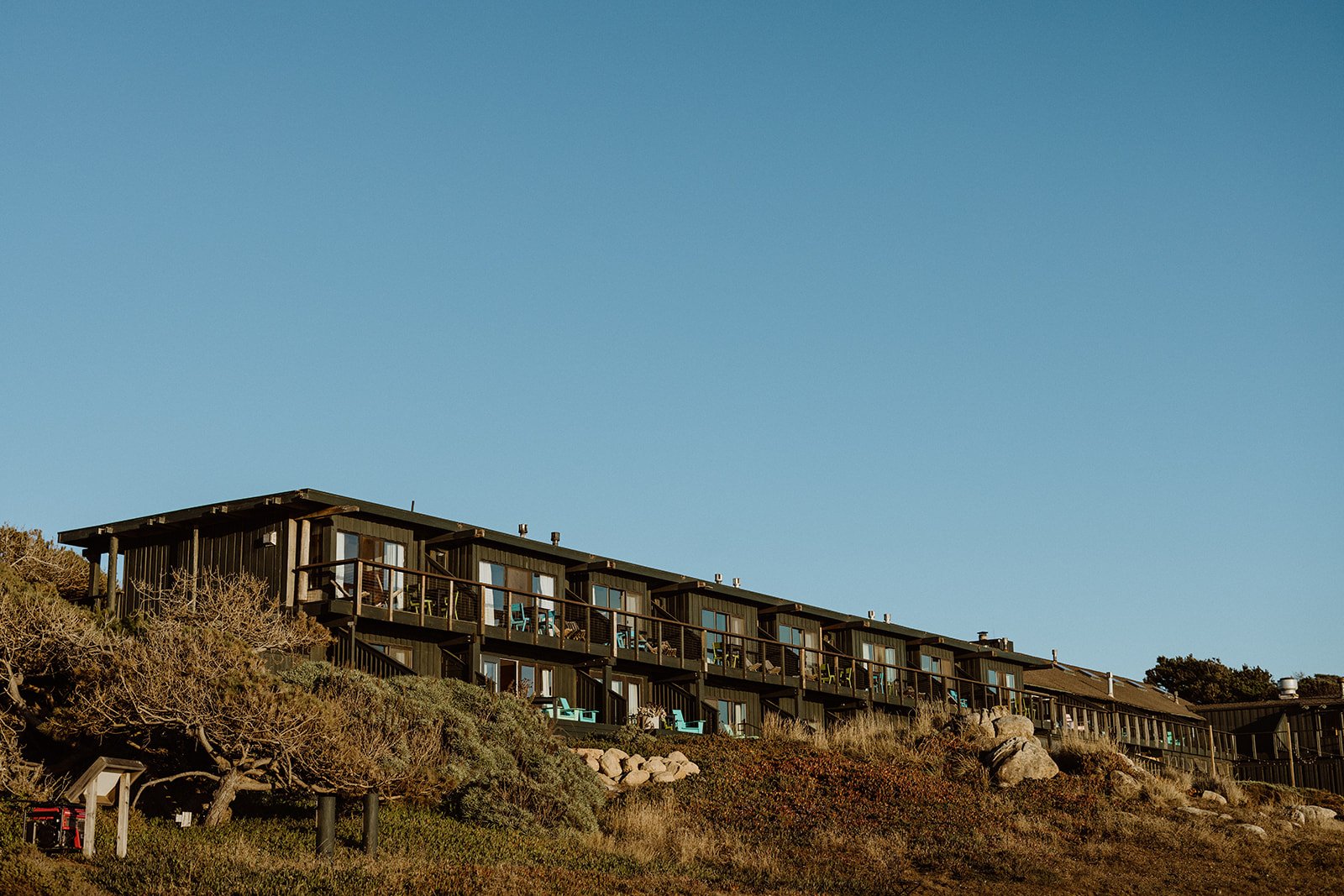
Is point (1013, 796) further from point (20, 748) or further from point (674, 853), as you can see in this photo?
point (20, 748)

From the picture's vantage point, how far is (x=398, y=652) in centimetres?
3450

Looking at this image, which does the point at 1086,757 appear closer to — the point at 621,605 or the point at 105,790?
the point at 621,605

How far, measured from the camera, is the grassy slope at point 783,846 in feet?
63.2

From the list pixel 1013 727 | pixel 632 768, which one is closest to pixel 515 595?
pixel 632 768

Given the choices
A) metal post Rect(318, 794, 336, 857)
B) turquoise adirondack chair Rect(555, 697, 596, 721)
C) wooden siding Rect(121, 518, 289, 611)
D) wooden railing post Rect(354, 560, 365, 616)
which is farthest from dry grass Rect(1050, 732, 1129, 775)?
metal post Rect(318, 794, 336, 857)

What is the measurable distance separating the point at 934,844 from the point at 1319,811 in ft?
48.8

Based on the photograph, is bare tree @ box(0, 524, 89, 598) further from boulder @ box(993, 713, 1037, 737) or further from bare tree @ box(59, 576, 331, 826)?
boulder @ box(993, 713, 1037, 737)

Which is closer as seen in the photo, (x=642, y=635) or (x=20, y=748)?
(x=20, y=748)

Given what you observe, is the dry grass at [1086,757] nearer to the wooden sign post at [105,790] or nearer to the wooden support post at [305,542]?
the wooden support post at [305,542]

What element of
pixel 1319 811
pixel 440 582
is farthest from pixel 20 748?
pixel 1319 811

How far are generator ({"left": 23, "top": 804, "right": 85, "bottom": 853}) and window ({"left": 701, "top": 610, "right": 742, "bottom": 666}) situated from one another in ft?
77.8

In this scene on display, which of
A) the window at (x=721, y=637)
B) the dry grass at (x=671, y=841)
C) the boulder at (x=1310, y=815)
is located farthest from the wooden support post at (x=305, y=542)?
the boulder at (x=1310, y=815)

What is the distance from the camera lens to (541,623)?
37.6 metres

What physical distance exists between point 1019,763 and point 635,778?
9.98 meters
